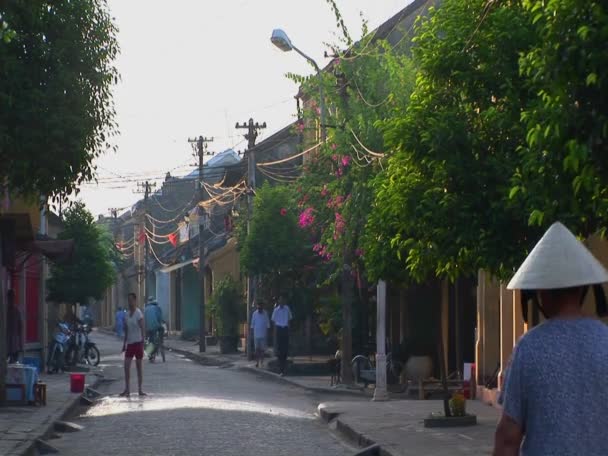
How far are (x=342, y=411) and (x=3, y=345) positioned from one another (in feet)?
17.1

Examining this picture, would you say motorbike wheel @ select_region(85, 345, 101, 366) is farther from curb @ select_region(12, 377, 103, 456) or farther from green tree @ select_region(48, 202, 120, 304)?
curb @ select_region(12, 377, 103, 456)

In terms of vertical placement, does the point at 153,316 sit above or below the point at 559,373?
below

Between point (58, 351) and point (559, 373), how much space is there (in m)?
28.2

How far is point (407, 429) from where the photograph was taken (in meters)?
16.7

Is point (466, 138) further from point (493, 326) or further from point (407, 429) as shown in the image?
point (493, 326)

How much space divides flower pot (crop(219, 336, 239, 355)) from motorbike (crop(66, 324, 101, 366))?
9106 millimetres

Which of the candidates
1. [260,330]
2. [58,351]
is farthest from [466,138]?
[260,330]

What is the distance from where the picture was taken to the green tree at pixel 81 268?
42.9 metres

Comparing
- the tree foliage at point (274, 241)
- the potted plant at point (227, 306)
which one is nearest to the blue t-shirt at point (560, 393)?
the tree foliage at point (274, 241)

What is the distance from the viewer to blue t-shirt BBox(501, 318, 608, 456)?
4934 mm

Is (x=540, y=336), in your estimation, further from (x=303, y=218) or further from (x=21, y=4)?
(x=303, y=218)

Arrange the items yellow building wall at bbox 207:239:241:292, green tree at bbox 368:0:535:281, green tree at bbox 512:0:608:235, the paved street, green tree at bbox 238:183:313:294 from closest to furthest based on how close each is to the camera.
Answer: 1. green tree at bbox 512:0:608:235
2. green tree at bbox 368:0:535:281
3. the paved street
4. green tree at bbox 238:183:313:294
5. yellow building wall at bbox 207:239:241:292

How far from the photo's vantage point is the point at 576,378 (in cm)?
496

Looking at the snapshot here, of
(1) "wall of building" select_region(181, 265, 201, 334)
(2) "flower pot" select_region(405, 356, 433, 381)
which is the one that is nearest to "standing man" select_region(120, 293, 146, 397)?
(2) "flower pot" select_region(405, 356, 433, 381)
